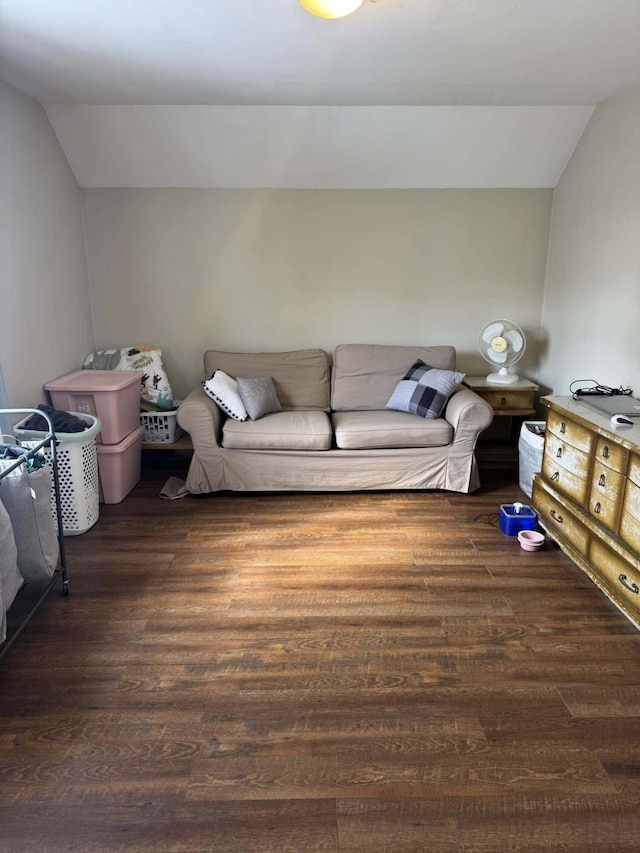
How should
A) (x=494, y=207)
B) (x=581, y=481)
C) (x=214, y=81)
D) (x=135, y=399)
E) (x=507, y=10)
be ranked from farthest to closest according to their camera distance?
1. (x=494, y=207)
2. (x=135, y=399)
3. (x=214, y=81)
4. (x=581, y=481)
5. (x=507, y=10)

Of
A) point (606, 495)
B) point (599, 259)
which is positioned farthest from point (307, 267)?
point (606, 495)

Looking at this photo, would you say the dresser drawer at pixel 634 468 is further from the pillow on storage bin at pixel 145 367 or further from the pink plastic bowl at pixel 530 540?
the pillow on storage bin at pixel 145 367

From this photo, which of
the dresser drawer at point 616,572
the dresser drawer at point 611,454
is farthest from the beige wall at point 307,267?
the dresser drawer at point 616,572

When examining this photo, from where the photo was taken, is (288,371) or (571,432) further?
(288,371)

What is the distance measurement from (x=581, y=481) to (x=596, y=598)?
53 cm

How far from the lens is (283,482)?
3.66 m

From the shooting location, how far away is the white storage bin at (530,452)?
11.3ft

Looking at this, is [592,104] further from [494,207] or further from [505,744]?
[505,744]

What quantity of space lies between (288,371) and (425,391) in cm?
98

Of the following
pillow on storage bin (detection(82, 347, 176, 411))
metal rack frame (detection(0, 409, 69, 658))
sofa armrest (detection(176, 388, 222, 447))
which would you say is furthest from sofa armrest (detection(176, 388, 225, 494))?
metal rack frame (detection(0, 409, 69, 658))

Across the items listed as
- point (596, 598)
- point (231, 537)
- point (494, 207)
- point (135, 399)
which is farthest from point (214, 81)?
point (596, 598)

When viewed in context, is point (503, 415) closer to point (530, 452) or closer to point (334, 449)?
point (530, 452)

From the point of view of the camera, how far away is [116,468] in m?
3.49

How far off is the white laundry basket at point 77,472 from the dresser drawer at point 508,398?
253 centimetres
